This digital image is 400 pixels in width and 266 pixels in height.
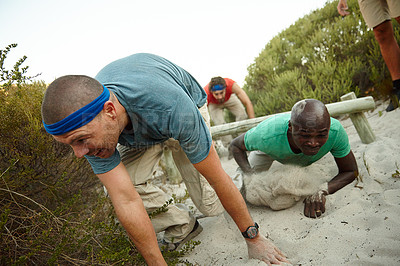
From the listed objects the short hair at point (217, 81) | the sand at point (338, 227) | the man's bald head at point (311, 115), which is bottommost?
the sand at point (338, 227)

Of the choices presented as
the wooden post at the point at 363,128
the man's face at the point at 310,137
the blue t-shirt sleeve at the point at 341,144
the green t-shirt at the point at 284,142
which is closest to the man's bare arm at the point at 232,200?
the man's face at the point at 310,137

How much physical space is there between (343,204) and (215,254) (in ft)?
3.88

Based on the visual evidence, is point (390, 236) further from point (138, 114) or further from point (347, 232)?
point (138, 114)

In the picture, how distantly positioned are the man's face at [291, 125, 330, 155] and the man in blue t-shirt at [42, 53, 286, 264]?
0.79m

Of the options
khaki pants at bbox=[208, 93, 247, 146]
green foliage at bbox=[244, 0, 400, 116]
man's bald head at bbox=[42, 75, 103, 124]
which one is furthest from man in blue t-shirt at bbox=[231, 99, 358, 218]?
khaki pants at bbox=[208, 93, 247, 146]

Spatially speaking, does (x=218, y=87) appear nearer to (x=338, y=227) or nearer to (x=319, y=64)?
(x=319, y=64)

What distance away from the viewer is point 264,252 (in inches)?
74.0

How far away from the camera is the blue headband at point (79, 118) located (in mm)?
1420

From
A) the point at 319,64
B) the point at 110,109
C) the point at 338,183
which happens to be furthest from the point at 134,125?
the point at 319,64

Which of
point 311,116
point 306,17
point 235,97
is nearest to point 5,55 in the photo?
point 311,116

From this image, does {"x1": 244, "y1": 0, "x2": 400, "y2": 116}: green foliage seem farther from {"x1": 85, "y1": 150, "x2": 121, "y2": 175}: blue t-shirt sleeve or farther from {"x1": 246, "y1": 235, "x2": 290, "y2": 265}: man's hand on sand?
{"x1": 85, "y1": 150, "x2": 121, "y2": 175}: blue t-shirt sleeve

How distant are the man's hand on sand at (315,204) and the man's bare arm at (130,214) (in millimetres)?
1336

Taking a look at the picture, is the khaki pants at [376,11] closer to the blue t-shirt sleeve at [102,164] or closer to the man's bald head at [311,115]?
the man's bald head at [311,115]

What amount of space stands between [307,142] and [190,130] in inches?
43.9
